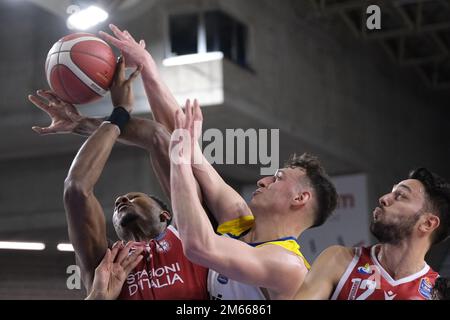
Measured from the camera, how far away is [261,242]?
143 inches

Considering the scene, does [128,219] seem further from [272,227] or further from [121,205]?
[272,227]

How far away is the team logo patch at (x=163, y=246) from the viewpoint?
13.0 feet

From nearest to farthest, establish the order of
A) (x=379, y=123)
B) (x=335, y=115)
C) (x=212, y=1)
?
(x=212, y=1) → (x=335, y=115) → (x=379, y=123)

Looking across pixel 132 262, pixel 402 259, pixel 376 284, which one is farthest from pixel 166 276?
pixel 402 259

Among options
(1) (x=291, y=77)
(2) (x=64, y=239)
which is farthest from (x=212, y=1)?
(2) (x=64, y=239)

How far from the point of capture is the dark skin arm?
379cm

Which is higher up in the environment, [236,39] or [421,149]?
[236,39]

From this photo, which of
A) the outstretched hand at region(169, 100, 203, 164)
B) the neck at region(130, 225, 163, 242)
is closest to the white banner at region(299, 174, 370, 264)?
the neck at region(130, 225, 163, 242)

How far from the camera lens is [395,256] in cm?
368

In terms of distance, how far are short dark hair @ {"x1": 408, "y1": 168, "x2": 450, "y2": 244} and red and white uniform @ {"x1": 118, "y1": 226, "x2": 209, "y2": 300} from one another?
104 centimetres

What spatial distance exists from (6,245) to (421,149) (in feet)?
27.0

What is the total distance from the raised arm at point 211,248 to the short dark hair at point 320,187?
0.41 m

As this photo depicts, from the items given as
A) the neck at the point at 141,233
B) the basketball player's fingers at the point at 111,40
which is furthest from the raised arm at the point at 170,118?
the neck at the point at 141,233

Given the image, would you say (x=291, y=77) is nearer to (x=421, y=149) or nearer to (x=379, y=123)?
(x=379, y=123)
